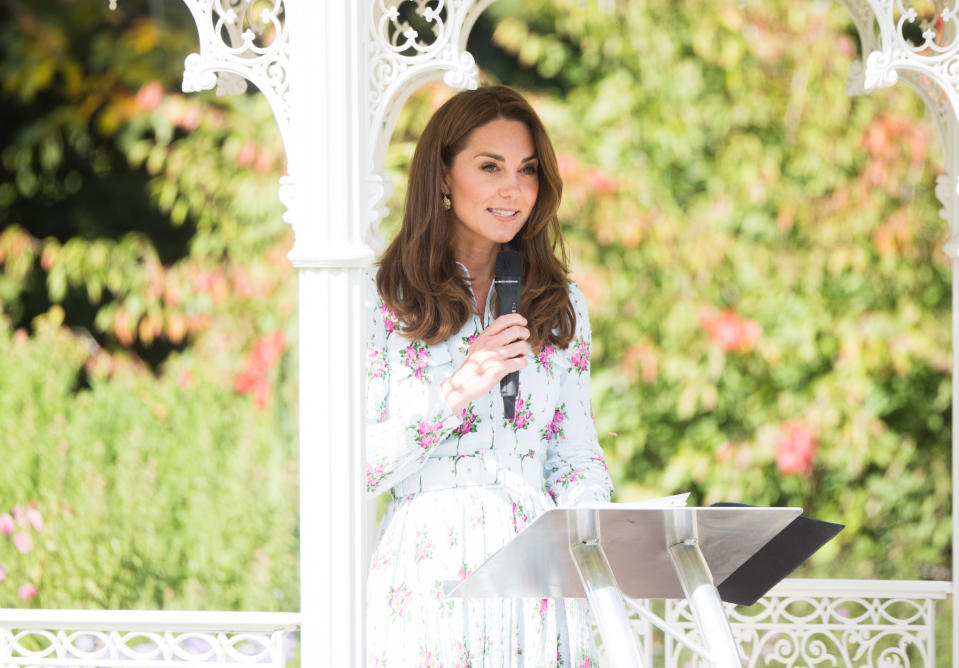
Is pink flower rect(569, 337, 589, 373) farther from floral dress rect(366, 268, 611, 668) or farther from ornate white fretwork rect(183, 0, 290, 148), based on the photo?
ornate white fretwork rect(183, 0, 290, 148)

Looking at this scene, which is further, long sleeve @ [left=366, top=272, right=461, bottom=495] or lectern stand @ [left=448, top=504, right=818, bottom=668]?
long sleeve @ [left=366, top=272, right=461, bottom=495]

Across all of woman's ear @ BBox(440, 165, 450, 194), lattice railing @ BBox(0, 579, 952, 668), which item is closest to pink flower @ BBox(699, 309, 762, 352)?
lattice railing @ BBox(0, 579, 952, 668)

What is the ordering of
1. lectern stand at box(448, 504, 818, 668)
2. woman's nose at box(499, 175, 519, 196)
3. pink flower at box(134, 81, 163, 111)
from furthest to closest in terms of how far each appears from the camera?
pink flower at box(134, 81, 163, 111)
woman's nose at box(499, 175, 519, 196)
lectern stand at box(448, 504, 818, 668)

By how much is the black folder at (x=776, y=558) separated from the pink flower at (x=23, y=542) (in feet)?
13.2

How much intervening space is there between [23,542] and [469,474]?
3.29 meters

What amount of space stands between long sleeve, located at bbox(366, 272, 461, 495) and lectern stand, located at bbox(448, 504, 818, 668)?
0.75 metres

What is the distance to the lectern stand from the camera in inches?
66.1

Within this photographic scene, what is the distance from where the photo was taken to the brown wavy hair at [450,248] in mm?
2777

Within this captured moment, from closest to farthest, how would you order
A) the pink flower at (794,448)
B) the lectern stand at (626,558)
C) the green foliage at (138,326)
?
the lectern stand at (626,558) < the green foliage at (138,326) < the pink flower at (794,448)

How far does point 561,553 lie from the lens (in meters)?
1.78

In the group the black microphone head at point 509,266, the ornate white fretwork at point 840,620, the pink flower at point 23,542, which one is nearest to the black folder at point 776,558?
the black microphone head at point 509,266

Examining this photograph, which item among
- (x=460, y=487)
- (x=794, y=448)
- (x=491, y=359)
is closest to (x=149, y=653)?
(x=460, y=487)

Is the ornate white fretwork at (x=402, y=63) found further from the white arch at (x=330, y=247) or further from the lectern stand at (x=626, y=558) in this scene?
the lectern stand at (x=626, y=558)

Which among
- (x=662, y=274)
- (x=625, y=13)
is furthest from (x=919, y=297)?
(x=625, y=13)
